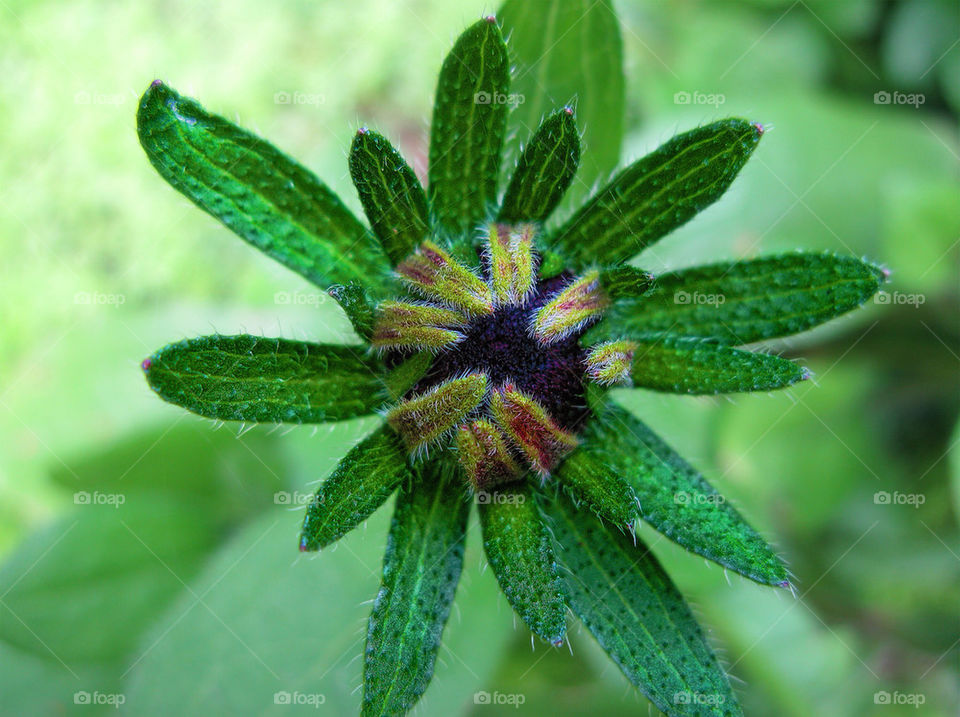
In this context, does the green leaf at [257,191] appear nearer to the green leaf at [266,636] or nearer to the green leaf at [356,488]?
the green leaf at [356,488]

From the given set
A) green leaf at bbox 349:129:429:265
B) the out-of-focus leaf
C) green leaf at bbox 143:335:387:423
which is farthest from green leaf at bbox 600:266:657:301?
the out-of-focus leaf

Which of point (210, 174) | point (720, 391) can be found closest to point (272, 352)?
point (210, 174)

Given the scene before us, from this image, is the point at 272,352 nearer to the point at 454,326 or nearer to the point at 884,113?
the point at 454,326

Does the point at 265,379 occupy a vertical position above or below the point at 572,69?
below

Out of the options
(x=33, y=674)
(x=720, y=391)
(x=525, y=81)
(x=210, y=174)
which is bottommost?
(x=33, y=674)

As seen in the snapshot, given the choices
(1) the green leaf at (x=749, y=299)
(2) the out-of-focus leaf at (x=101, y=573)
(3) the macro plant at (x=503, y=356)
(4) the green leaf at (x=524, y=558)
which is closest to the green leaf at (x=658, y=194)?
(3) the macro plant at (x=503, y=356)

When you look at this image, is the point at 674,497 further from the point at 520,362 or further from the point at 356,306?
the point at 356,306

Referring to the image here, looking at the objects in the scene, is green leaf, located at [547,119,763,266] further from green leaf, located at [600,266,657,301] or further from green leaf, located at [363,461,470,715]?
green leaf, located at [363,461,470,715]

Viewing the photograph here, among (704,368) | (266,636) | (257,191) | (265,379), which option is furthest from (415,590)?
(266,636)
